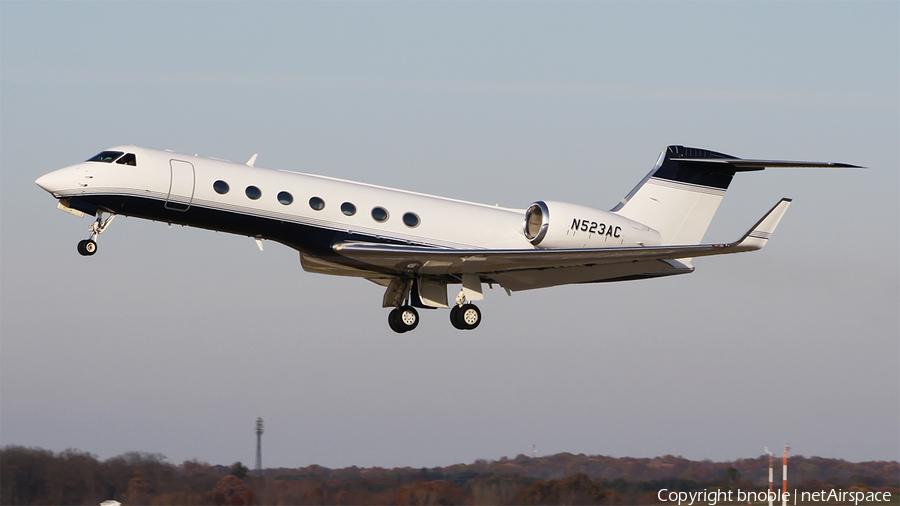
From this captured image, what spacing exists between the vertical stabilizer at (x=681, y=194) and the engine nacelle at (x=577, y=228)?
1.21 m

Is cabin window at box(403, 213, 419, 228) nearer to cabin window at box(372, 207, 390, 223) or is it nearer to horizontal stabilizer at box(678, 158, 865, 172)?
cabin window at box(372, 207, 390, 223)

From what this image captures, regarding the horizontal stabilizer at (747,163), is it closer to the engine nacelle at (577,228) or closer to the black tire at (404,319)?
the engine nacelle at (577,228)

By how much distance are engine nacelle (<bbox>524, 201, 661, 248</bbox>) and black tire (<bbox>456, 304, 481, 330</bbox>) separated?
1.91 m

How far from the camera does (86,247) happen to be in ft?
63.0

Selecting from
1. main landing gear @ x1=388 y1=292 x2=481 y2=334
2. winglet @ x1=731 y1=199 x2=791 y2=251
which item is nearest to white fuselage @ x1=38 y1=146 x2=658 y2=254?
main landing gear @ x1=388 y1=292 x2=481 y2=334

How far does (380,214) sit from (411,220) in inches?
26.5

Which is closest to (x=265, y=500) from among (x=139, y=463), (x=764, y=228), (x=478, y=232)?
(x=139, y=463)

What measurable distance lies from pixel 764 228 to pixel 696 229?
5769 millimetres

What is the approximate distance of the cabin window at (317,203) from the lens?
2009 cm

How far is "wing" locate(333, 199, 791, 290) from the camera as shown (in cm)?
1997

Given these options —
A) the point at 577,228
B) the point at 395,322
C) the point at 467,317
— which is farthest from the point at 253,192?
the point at 577,228

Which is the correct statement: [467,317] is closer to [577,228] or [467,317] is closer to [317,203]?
[577,228]

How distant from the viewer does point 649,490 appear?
2062 centimetres

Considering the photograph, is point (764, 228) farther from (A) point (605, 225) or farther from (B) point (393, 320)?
(B) point (393, 320)
